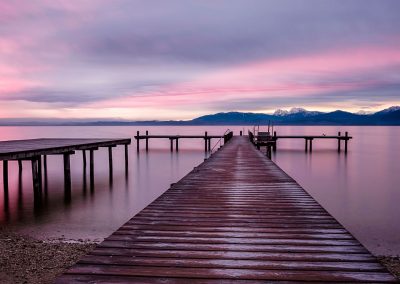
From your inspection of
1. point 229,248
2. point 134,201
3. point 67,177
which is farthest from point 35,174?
point 229,248

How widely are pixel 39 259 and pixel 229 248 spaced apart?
5395 mm

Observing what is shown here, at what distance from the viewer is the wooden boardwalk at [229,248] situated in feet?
10.9

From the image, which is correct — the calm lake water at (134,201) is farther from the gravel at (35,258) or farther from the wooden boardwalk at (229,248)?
the wooden boardwalk at (229,248)

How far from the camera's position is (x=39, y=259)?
305 inches

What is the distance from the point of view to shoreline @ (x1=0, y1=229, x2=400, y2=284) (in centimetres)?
687

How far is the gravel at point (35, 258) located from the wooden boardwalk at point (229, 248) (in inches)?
103

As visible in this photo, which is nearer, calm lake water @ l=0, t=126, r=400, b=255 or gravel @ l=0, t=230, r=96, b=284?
gravel @ l=0, t=230, r=96, b=284

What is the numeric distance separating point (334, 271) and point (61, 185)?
747 inches

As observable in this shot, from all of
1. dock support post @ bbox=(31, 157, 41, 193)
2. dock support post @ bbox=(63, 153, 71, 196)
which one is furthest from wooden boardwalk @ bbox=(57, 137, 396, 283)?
dock support post @ bbox=(63, 153, 71, 196)

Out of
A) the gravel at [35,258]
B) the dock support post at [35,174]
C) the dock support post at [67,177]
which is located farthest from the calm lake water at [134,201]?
the gravel at [35,258]

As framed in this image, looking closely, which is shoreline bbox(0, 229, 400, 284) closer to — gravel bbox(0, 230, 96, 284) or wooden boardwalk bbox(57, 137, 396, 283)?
gravel bbox(0, 230, 96, 284)

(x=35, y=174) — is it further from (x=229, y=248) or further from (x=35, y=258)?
(x=229, y=248)

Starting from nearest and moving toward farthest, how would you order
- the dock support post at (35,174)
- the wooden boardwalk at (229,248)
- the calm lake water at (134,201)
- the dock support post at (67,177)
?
the wooden boardwalk at (229,248)
the calm lake water at (134,201)
the dock support post at (35,174)
the dock support post at (67,177)

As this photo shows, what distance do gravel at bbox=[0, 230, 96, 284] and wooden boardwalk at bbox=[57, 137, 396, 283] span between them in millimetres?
2626
